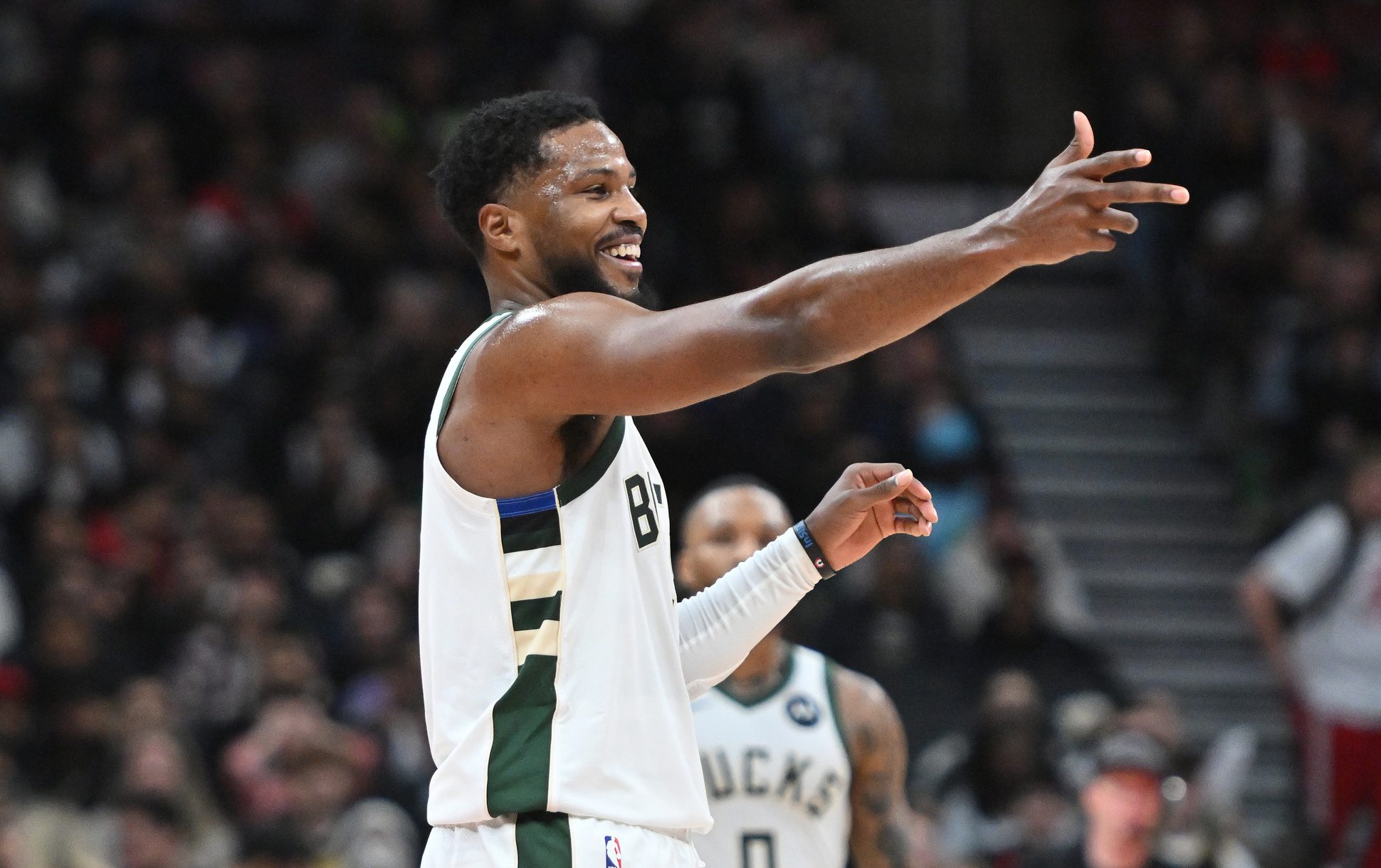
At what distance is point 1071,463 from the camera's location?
14578 millimetres

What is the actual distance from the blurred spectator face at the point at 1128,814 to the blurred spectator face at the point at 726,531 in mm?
2150

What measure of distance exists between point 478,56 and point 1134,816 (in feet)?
27.0

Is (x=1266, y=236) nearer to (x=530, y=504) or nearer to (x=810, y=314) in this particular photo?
(x=530, y=504)

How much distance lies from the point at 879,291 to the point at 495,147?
109cm

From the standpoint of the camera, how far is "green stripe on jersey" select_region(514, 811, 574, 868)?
11.4 ft

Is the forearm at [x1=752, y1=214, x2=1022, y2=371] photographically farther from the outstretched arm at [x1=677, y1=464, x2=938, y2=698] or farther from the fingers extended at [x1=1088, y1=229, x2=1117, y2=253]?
the outstretched arm at [x1=677, y1=464, x2=938, y2=698]

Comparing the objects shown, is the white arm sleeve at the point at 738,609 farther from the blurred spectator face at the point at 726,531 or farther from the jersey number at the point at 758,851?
the jersey number at the point at 758,851

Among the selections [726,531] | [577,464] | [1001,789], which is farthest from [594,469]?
[1001,789]

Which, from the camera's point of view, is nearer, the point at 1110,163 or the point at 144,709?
the point at 1110,163

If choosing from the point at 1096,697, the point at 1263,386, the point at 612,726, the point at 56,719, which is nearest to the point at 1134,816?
the point at 1096,697

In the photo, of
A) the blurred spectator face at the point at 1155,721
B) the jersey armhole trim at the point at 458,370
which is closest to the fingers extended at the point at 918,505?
the jersey armhole trim at the point at 458,370

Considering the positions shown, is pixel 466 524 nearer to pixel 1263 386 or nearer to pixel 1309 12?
pixel 1263 386

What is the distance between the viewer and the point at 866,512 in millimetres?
4203

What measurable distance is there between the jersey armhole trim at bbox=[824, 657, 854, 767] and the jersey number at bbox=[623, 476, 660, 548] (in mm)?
2489
